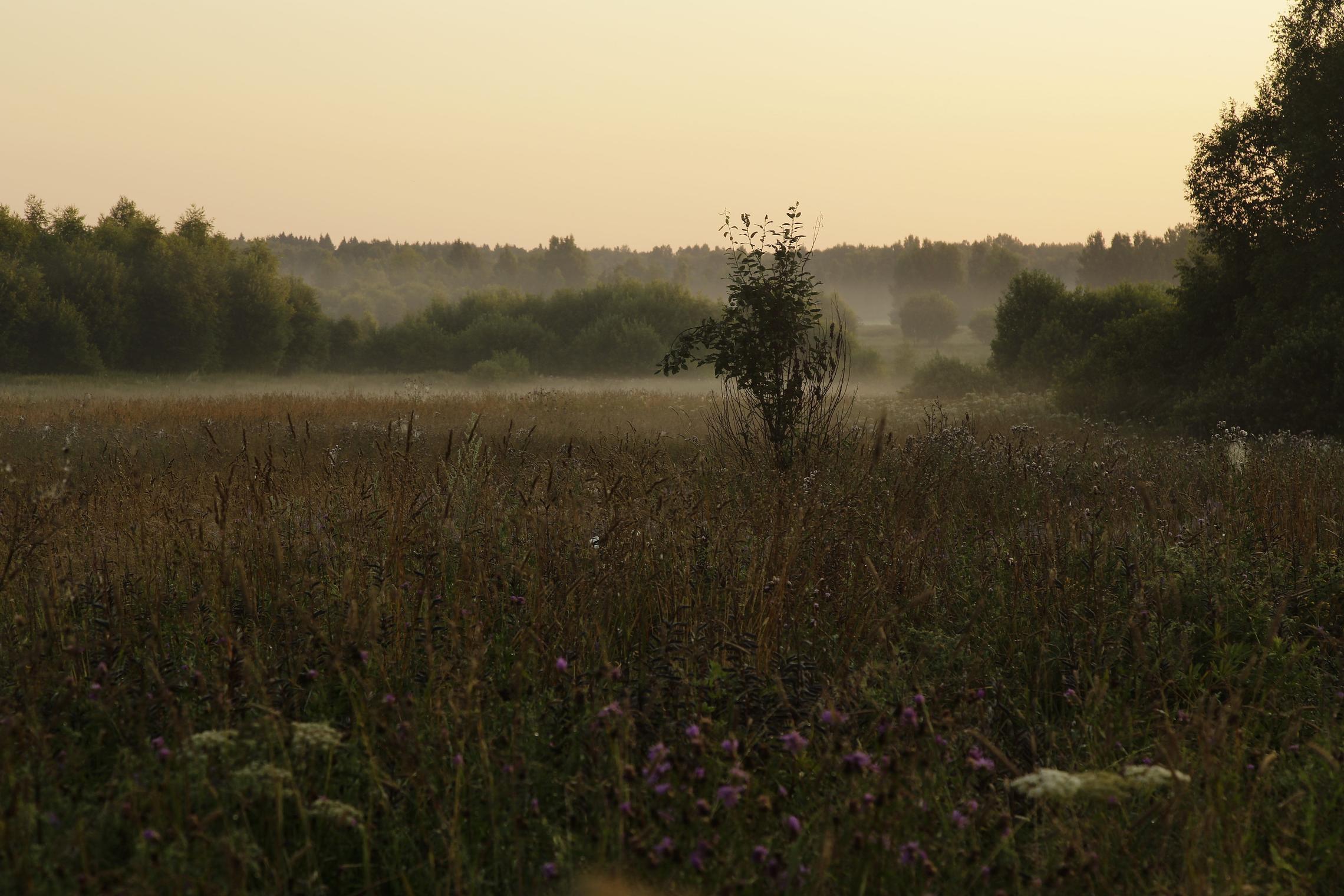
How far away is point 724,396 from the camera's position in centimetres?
966

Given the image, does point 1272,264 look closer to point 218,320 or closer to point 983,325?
point 218,320

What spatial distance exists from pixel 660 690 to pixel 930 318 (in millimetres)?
103754

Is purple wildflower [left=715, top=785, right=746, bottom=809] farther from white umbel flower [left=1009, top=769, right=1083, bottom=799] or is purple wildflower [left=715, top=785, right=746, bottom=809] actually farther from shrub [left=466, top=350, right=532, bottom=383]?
shrub [left=466, top=350, right=532, bottom=383]

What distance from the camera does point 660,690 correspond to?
2.88 metres

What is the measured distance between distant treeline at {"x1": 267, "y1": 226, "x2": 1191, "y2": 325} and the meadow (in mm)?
111528

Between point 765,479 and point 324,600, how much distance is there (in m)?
3.64

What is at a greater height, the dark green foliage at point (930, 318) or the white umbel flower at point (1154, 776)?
the dark green foliage at point (930, 318)

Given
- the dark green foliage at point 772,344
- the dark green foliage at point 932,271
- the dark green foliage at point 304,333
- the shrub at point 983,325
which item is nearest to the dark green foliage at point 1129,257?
the shrub at point 983,325

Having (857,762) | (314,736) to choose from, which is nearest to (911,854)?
(857,762)

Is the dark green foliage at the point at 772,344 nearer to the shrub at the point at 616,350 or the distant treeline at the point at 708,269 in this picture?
the shrub at the point at 616,350

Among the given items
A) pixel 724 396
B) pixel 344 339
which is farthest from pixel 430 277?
pixel 724 396

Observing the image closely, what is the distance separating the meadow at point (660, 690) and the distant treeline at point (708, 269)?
4391 inches

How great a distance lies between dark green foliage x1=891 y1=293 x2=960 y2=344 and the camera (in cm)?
10100

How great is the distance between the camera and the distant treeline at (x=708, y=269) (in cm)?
11219
